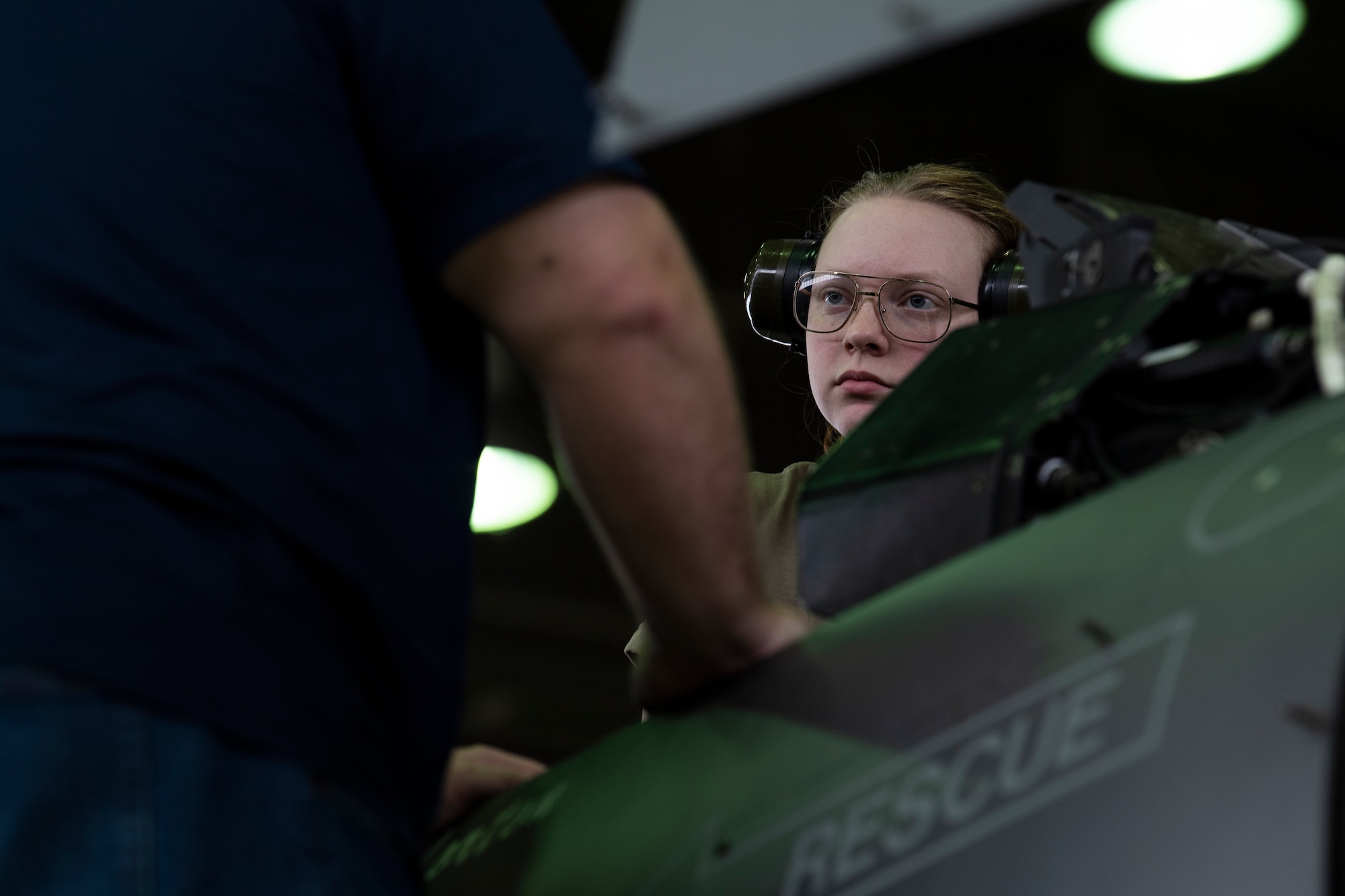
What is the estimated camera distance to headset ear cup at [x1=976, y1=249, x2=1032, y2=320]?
139 cm

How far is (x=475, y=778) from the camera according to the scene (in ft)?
3.46

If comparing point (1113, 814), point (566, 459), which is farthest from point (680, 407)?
point (1113, 814)

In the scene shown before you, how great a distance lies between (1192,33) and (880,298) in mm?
1953

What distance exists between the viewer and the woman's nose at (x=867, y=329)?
1713mm

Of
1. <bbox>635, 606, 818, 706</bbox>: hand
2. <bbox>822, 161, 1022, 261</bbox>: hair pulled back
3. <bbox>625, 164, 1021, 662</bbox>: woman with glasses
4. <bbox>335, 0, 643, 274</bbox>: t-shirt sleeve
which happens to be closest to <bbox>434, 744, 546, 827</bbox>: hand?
<bbox>635, 606, 818, 706</bbox>: hand

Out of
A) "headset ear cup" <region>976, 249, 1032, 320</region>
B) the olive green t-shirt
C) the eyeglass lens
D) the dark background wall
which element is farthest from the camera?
the dark background wall

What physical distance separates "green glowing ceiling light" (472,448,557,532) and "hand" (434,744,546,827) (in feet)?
12.5

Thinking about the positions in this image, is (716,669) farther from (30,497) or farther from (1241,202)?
(1241,202)

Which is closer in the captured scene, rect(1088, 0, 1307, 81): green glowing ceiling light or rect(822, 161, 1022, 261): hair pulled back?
rect(822, 161, 1022, 261): hair pulled back

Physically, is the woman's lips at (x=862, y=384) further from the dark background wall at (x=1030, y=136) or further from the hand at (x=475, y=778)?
the dark background wall at (x=1030, y=136)

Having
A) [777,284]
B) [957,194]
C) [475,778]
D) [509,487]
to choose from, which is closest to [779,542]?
[777,284]

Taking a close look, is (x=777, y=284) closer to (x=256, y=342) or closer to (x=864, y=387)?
(x=864, y=387)

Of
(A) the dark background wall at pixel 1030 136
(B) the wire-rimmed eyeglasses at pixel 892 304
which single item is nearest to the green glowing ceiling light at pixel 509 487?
(A) the dark background wall at pixel 1030 136

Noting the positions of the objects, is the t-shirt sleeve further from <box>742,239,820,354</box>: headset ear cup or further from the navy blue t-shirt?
<box>742,239,820,354</box>: headset ear cup
